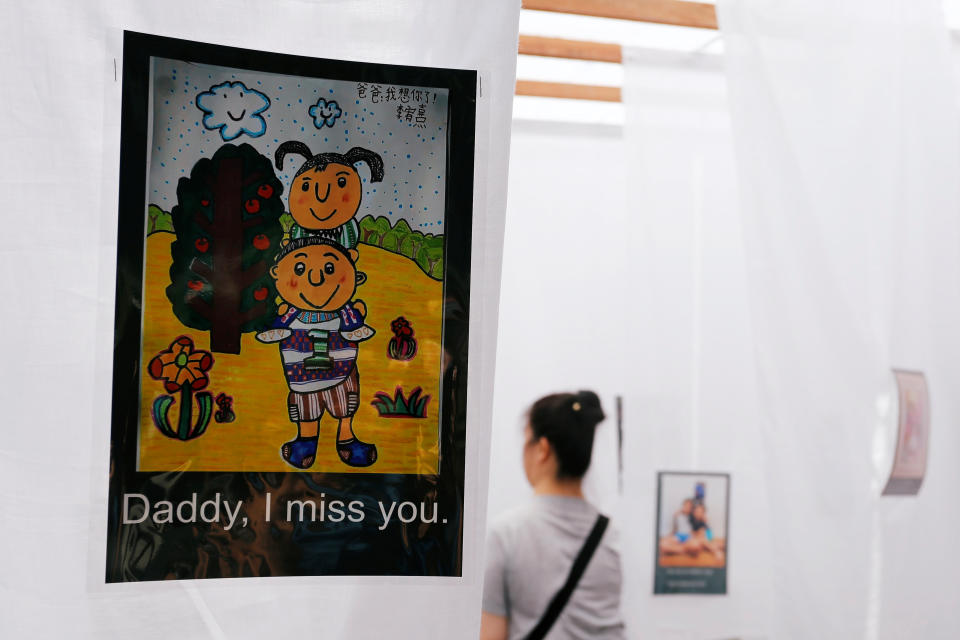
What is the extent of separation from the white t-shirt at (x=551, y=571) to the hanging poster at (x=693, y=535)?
14 centimetres

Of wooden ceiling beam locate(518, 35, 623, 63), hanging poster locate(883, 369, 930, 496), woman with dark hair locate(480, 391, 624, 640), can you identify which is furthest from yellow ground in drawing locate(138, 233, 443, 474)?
wooden ceiling beam locate(518, 35, 623, 63)

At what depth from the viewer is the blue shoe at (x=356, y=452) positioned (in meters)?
0.74

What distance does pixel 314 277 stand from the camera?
73 cm

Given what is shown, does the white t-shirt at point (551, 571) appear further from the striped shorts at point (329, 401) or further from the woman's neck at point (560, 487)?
the striped shorts at point (329, 401)

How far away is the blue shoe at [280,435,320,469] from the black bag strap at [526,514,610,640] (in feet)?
3.33

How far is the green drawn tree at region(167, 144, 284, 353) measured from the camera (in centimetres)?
71

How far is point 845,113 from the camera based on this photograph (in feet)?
3.64

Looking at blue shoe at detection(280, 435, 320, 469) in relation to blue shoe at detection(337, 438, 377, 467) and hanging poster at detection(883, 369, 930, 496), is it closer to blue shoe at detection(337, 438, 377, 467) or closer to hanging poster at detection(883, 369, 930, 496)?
blue shoe at detection(337, 438, 377, 467)

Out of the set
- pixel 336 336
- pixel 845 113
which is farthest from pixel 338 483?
pixel 845 113

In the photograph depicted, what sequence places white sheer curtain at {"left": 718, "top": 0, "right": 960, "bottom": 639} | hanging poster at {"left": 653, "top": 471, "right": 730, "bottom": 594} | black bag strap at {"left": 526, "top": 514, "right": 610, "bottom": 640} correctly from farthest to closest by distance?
1. hanging poster at {"left": 653, "top": 471, "right": 730, "bottom": 594}
2. black bag strap at {"left": 526, "top": 514, "right": 610, "bottom": 640}
3. white sheer curtain at {"left": 718, "top": 0, "right": 960, "bottom": 639}

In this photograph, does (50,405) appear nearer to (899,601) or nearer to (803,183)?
(803,183)

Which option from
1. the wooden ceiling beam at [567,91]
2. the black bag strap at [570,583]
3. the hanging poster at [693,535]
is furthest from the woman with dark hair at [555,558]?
the wooden ceiling beam at [567,91]

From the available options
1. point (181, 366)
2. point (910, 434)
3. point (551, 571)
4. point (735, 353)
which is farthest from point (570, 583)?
point (181, 366)

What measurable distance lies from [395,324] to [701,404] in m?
1.10
